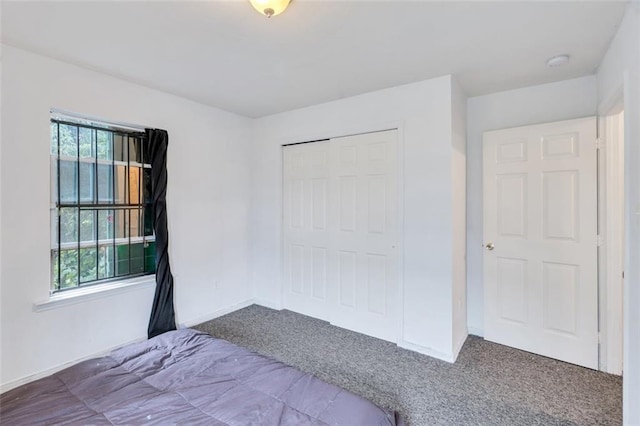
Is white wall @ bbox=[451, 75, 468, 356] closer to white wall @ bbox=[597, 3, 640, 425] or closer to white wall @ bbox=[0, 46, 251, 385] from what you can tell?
white wall @ bbox=[597, 3, 640, 425]

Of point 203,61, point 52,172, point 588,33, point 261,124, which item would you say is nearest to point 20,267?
point 52,172

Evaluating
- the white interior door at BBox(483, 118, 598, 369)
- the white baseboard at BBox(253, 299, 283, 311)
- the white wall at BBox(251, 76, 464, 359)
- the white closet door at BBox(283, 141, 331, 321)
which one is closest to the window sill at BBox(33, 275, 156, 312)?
the white baseboard at BBox(253, 299, 283, 311)

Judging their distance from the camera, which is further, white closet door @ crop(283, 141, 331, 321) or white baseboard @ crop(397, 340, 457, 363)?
white closet door @ crop(283, 141, 331, 321)

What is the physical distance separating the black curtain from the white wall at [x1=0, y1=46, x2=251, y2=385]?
0.12 meters

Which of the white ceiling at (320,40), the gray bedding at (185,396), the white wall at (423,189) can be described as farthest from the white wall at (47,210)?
the white wall at (423,189)

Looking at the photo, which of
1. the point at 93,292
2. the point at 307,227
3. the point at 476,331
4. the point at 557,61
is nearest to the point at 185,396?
the point at 93,292

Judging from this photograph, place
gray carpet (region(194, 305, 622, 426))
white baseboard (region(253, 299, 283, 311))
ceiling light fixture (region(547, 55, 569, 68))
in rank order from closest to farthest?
gray carpet (region(194, 305, 622, 426)) < ceiling light fixture (region(547, 55, 569, 68)) < white baseboard (region(253, 299, 283, 311))

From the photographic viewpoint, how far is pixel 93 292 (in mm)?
2613

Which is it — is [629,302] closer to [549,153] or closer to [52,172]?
[549,153]

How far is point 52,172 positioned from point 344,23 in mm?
2531

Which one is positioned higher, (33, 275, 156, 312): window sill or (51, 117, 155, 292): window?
(51, 117, 155, 292): window

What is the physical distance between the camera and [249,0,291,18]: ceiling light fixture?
159 centimetres

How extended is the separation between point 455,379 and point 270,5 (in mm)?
2849

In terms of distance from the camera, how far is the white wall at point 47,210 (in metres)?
2.21
